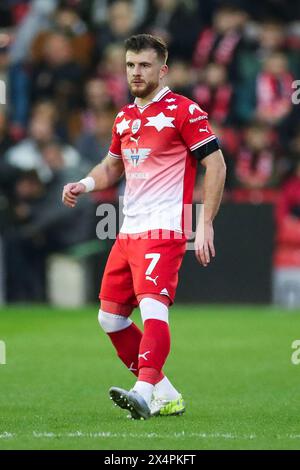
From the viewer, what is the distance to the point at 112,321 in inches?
310

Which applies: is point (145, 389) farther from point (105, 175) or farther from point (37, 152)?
point (37, 152)

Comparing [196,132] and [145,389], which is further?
[196,132]

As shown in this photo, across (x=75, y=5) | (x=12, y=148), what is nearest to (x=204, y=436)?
(x=12, y=148)

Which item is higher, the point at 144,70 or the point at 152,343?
the point at 144,70

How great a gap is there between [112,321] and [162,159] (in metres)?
1.02

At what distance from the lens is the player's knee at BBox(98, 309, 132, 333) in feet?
25.8

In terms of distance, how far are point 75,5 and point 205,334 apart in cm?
807

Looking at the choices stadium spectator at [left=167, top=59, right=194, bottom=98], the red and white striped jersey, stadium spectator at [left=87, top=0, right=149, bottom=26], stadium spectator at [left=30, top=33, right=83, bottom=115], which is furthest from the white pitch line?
stadium spectator at [left=87, top=0, right=149, bottom=26]

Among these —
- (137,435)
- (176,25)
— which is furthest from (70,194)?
(176,25)

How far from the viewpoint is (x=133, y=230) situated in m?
7.81

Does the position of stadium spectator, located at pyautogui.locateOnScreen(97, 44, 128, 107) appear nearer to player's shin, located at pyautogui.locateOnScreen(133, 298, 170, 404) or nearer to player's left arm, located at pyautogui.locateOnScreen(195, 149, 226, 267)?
player's left arm, located at pyautogui.locateOnScreen(195, 149, 226, 267)

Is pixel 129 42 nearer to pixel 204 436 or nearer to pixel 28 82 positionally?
pixel 204 436

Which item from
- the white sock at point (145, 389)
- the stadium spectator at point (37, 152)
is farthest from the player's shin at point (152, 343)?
the stadium spectator at point (37, 152)

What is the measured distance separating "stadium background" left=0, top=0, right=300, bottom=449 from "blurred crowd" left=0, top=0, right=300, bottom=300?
0.02 m
